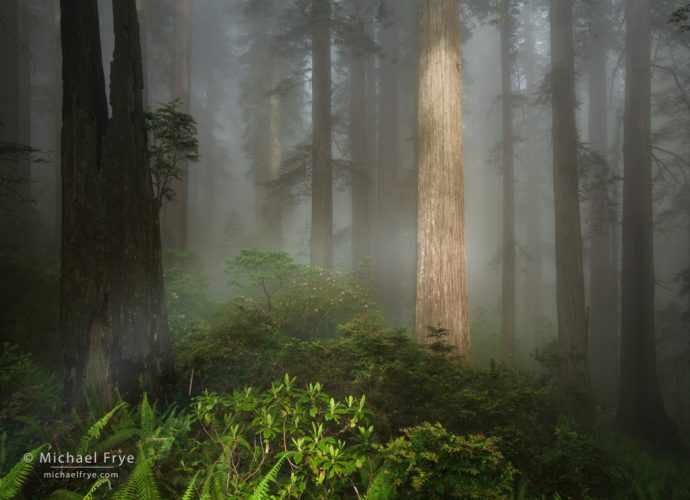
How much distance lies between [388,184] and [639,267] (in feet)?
27.0

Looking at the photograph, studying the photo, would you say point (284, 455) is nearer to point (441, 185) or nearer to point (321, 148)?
point (441, 185)

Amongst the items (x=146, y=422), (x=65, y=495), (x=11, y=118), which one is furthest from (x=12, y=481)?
(x=11, y=118)

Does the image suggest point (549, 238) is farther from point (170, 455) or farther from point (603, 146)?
point (170, 455)

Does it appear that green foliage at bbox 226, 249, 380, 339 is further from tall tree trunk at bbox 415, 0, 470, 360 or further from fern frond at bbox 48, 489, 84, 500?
fern frond at bbox 48, 489, 84, 500

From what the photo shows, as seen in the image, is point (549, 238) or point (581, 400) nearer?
point (581, 400)

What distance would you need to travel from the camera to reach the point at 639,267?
9000mm

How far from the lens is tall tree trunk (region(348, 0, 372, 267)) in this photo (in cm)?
1262

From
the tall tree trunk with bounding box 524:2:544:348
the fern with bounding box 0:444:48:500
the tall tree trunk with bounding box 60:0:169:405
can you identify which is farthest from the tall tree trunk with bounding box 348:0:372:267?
the tall tree trunk with bounding box 524:2:544:348

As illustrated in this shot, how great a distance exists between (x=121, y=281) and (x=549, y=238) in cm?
4299

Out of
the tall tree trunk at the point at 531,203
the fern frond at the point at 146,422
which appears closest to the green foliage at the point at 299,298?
the fern frond at the point at 146,422

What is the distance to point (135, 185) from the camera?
4508 mm

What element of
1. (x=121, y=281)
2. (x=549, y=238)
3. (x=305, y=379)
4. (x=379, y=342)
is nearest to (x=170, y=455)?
(x=305, y=379)

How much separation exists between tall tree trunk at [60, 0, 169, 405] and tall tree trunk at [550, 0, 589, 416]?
8094 mm

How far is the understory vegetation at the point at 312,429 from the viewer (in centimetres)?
269
